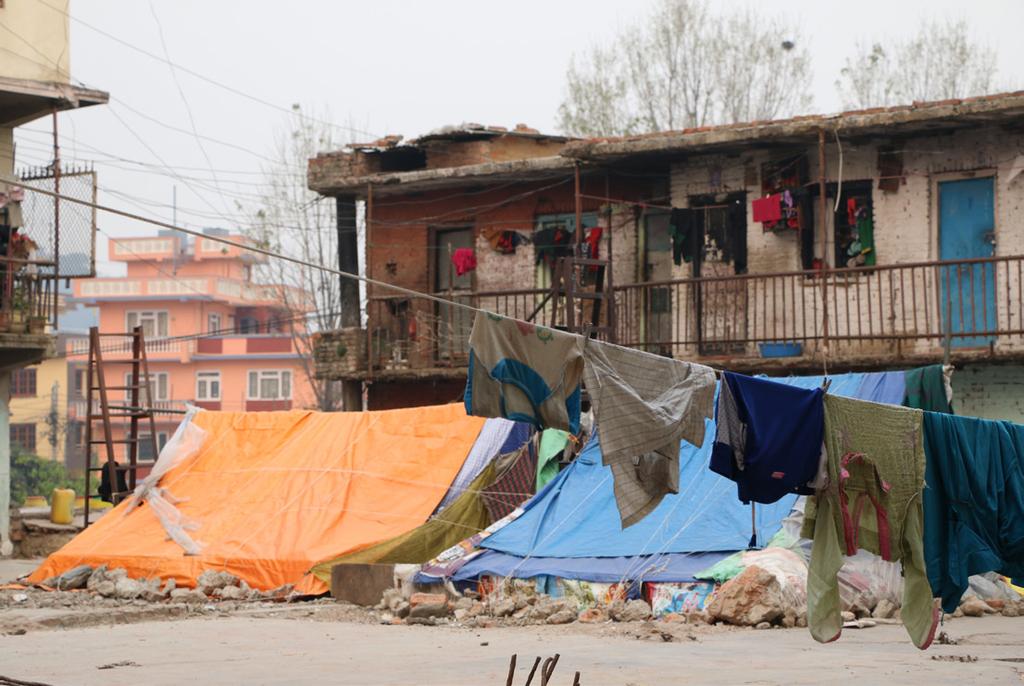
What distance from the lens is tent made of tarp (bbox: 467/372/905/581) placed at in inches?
513

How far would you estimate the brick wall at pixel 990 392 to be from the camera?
670 inches

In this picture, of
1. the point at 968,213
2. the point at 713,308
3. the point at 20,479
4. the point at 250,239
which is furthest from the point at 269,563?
the point at 20,479

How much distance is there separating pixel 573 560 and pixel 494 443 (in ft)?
9.65

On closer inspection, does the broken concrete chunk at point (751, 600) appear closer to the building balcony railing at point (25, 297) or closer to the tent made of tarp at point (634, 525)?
the tent made of tarp at point (634, 525)

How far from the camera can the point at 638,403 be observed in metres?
7.85

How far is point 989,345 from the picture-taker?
16953 mm

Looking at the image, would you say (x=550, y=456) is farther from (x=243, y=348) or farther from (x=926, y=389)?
(x=243, y=348)

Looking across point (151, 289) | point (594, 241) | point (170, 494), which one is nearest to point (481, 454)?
point (170, 494)

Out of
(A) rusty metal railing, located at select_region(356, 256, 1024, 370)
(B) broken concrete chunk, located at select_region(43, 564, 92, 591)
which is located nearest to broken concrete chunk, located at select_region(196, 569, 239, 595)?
(B) broken concrete chunk, located at select_region(43, 564, 92, 591)

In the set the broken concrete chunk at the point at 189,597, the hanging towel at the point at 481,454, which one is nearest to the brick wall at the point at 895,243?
the hanging towel at the point at 481,454

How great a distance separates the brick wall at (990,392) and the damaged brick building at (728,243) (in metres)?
0.02

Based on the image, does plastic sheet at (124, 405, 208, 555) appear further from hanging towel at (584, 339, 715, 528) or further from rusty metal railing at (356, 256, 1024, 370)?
hanging towel at (584, 339, 715, 528)

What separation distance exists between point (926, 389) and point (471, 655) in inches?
229

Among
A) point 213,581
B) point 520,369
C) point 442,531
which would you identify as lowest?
point 213,581
